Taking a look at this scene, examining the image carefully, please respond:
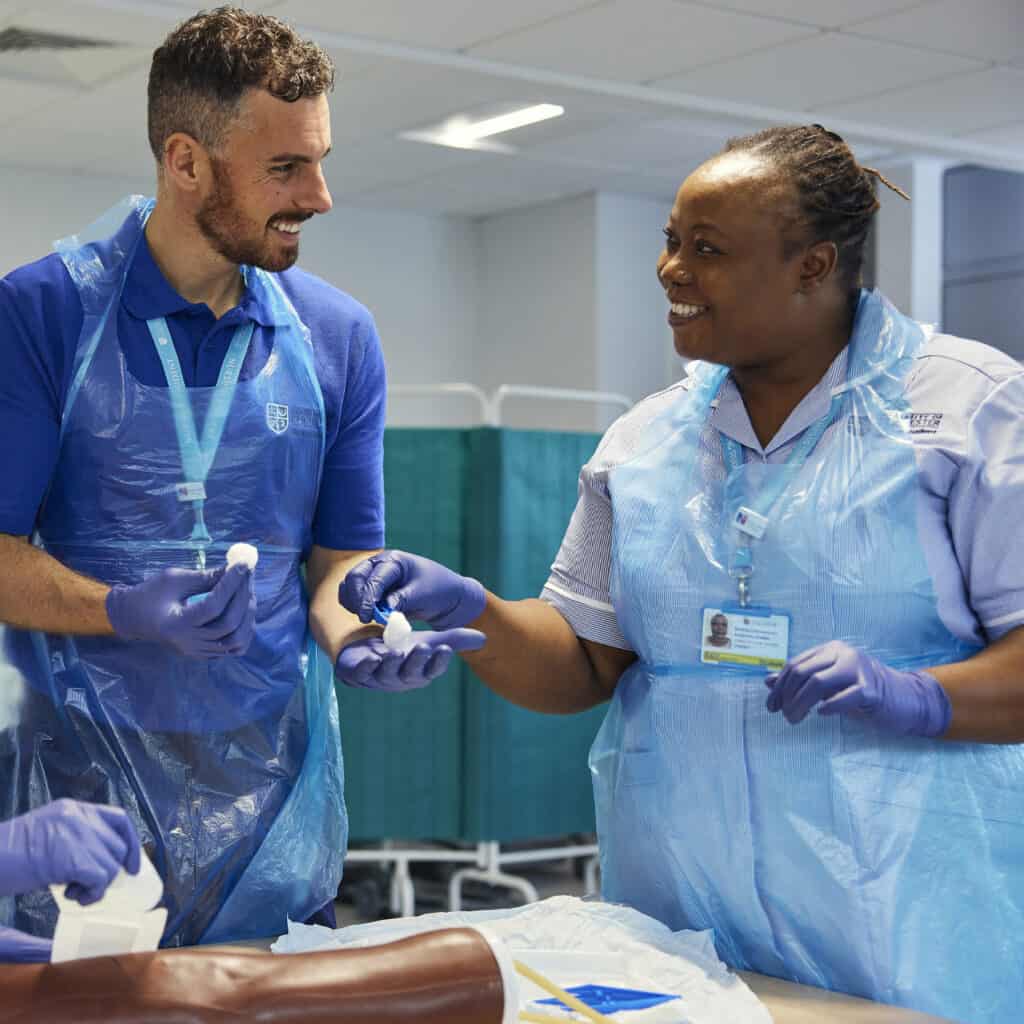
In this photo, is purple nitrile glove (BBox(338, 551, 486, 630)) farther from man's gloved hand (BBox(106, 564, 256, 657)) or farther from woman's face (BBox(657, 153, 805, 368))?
woman's face (BBox(657, 153, 805, 368))

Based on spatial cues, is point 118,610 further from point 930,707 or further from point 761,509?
point 930,707

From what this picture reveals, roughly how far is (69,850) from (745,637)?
73 cm

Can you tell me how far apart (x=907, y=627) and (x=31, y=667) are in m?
0.95

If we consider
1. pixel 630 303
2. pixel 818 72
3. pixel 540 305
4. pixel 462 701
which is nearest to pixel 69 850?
pixel 462 701

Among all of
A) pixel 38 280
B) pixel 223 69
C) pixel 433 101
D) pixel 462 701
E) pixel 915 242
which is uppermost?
pixel 433 101

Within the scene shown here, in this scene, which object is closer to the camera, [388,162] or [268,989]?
[268,989]

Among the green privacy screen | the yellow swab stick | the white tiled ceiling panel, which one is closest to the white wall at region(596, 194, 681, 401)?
the white tiled ceiling panel

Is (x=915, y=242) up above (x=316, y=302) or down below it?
above

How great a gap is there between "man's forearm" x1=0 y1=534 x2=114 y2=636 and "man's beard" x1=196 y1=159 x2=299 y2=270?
39 centimetres

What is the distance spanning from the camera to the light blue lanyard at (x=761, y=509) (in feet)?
5.14

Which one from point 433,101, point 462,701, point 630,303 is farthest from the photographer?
point 630,303

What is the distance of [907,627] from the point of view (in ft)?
5.00

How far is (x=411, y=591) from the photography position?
5.29 feet

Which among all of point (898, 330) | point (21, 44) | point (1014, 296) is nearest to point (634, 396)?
point (1014, 296)
